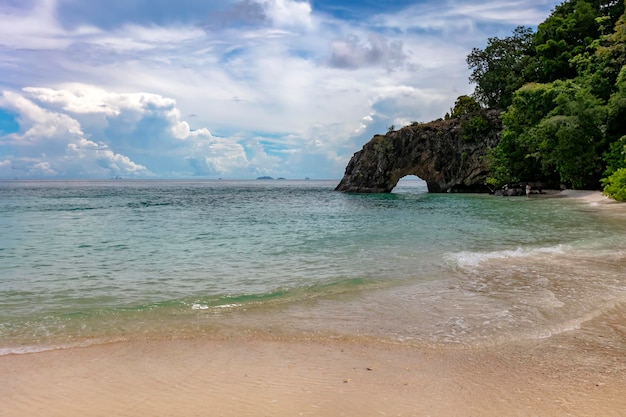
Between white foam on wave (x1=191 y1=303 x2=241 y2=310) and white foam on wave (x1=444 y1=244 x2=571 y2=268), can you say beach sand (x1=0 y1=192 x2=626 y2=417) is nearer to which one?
white foam on wave (x1=191 y1=303 x2=241 y2=310)

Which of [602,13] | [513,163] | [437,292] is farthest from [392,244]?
[602,13]

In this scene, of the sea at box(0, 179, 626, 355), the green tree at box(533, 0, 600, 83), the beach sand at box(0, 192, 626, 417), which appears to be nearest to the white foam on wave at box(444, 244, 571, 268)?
the sea at box(0, 179, 626, 355)

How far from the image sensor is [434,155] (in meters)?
60.9

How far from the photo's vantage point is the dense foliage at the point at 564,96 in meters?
36.2

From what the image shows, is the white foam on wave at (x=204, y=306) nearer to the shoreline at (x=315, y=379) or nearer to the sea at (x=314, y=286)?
the sea at (x=314, y=286)

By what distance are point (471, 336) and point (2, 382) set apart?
597 cm

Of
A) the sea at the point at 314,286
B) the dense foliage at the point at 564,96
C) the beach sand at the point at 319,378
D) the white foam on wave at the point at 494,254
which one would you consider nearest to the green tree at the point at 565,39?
the dense foliage at the point at 564,96

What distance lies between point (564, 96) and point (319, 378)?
42.1m

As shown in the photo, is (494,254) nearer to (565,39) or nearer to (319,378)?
(319,378)

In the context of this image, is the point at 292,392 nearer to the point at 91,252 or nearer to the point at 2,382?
the point at 2,382

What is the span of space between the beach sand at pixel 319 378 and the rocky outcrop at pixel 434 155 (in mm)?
55045

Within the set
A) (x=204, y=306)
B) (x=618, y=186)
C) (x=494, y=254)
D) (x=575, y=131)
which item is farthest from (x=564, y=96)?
A: (x=204, y=306)

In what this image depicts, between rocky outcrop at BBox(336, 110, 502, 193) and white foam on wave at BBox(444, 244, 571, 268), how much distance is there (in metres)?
46.1

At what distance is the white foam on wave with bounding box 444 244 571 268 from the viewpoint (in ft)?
39.3
